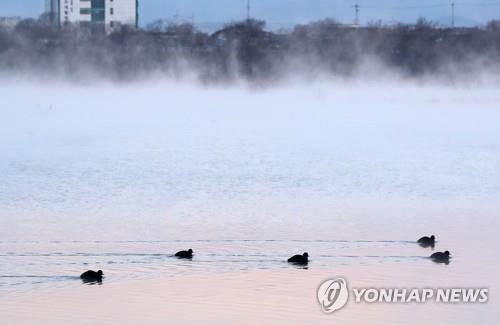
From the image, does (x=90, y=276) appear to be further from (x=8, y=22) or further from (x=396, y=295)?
(x=8, y=22)

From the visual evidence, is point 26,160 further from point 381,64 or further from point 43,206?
point 381,64

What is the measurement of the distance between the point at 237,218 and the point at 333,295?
523cm

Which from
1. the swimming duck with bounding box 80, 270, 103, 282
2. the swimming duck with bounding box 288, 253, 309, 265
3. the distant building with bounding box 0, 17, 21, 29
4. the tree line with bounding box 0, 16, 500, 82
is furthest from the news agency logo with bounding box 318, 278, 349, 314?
the distant building with bounding box 0, 17, 21, 29

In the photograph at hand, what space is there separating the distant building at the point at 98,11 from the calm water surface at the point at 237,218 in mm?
67097

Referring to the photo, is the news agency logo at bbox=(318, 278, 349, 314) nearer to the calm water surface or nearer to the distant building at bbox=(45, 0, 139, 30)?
the calm water surface

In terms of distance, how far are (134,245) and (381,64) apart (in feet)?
196

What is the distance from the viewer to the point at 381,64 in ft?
245

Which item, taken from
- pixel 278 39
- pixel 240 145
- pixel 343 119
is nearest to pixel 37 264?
pixel 240 145

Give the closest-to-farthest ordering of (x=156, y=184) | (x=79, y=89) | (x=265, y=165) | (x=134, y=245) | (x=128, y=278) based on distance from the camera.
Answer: (x=128, y=278) < (x=134, y=245) < (x=156, y=184) < (x=265, y=165) < (x=79, y=89)

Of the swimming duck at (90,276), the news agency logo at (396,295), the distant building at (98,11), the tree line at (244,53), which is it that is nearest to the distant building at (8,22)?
the tree line at (244,53)

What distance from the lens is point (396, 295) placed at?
1299 cm

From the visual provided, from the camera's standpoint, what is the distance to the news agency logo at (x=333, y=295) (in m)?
12.5

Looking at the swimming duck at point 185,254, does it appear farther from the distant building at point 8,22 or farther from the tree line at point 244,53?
the distant building at point 8,22

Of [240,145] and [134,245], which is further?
[240,145]
